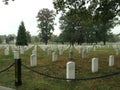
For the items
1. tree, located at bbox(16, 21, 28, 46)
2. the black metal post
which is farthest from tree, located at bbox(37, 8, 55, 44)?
the black metal post

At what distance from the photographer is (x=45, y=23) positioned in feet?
285

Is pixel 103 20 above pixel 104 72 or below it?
above

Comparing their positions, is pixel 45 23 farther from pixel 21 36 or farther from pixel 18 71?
pixel 18 71

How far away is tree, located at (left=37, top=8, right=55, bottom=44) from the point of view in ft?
285

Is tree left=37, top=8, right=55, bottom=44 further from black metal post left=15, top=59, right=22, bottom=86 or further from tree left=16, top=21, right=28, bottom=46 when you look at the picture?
black metal post left=15, top=59, right=22, bottom=86

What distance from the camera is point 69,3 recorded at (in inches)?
632

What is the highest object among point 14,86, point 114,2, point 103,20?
point 114,2

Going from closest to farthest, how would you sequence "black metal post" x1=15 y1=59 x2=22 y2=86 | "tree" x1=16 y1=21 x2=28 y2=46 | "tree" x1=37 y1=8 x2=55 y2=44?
"black metal post" x1=15 y1=59 x2=22 y2=86, "tree" x1=16 y1=21 x2=28 y2=46, "tree" x1=37 y1=8 x2=55 y2=44

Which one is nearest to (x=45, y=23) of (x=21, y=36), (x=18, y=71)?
(x=21, y=36)

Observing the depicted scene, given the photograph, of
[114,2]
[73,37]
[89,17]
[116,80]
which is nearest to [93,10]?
[89,17]

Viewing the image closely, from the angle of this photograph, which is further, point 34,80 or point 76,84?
point 34,80

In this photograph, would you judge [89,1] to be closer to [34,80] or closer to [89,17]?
[89,17]

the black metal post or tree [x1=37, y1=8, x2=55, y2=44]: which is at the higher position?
tree [x1=37, y1=8, x2=55, y2=44]

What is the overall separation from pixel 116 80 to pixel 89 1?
7668 millimetres
